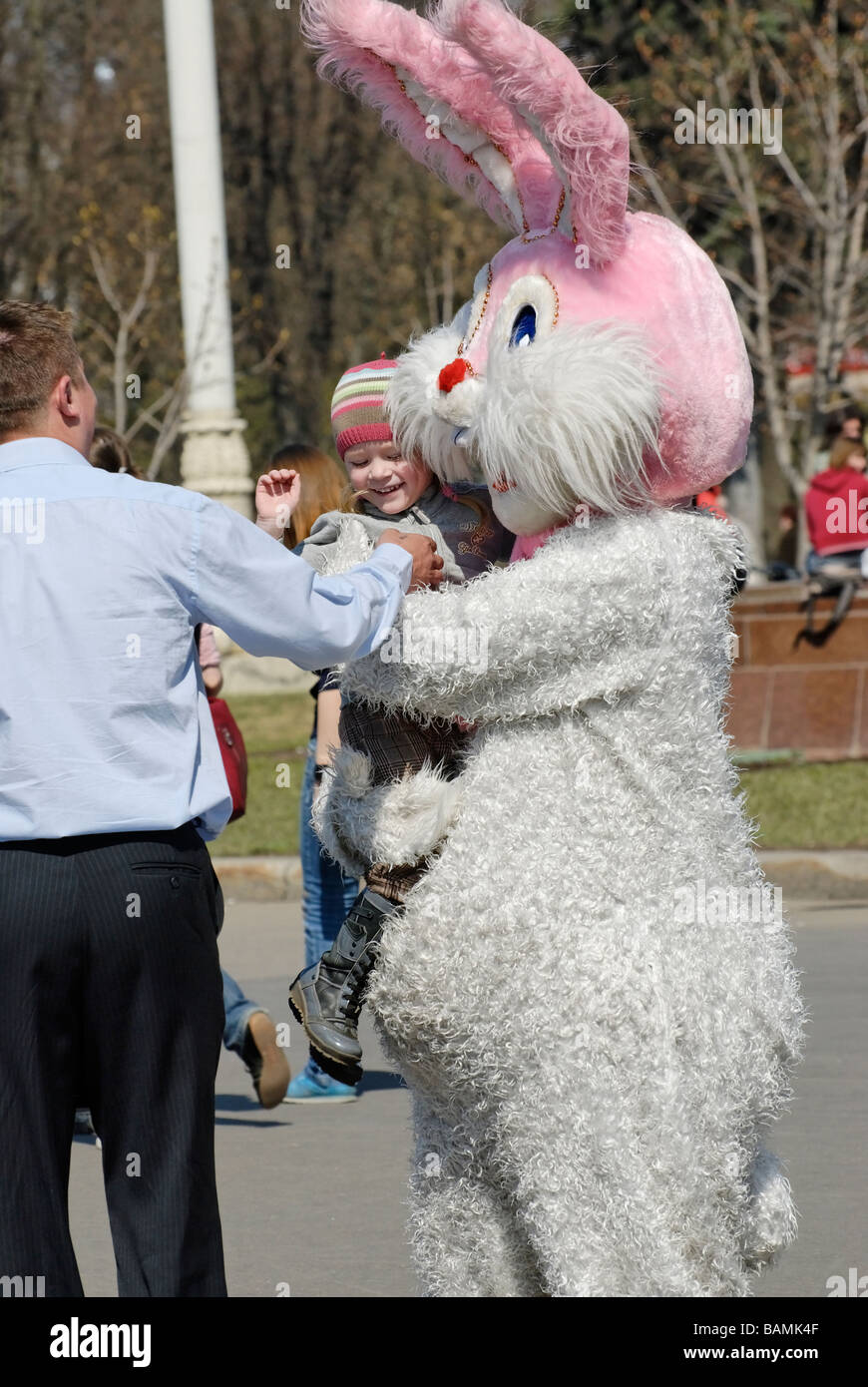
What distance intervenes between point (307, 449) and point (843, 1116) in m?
2.64

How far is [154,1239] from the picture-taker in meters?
3.09

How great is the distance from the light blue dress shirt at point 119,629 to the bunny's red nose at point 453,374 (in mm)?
462

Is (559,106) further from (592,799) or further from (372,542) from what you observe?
(592,799)

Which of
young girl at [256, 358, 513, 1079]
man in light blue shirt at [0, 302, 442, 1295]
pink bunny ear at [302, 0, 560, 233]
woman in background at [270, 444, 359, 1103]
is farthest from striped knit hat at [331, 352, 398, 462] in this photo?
woman in background at [270, 444, 359, 1103]

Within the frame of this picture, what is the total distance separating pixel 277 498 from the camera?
12.3 ft

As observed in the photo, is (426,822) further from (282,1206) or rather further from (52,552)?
(282,1206)

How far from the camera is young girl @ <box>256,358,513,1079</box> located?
3.29 meters

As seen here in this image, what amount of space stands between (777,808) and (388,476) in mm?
7586

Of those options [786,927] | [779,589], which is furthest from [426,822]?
[779,589]

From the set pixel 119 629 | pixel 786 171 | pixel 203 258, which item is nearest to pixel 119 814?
pixel 119 629

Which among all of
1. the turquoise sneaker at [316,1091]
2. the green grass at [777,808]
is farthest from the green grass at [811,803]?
the turquoise sneaker at [316,1091]

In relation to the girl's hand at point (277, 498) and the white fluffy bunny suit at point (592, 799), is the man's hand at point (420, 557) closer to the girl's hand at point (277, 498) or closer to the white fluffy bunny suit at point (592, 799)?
the white fluffy bunny suit at point (592, 799)

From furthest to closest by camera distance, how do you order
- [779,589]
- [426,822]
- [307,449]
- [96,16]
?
[96,16] < [779,589] < [307,449] < [426,822]

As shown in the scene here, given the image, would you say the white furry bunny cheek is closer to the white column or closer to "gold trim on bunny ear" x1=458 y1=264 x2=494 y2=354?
"gold trim on bunny ear" x1=458 y1=264 x2=494 y2=354
